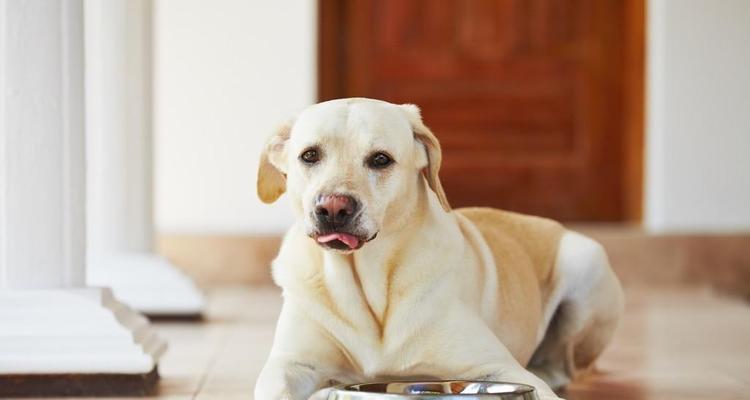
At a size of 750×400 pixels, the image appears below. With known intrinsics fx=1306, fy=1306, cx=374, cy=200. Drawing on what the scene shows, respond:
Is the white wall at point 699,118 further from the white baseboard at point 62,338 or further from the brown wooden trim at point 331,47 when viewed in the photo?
the white baseboard at point 62,338

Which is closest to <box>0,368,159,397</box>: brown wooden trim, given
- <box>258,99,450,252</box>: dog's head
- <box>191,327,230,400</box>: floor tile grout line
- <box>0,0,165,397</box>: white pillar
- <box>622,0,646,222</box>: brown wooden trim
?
<box>0,0,165,397</box>: white pillar

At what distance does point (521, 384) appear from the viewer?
2.30m

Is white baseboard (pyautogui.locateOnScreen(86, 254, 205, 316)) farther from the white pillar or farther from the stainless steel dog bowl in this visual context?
the stainless steel dog bowl

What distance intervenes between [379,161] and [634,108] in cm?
431

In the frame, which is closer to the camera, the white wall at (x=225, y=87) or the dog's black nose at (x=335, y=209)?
the dog's black nose at (x=335, y=209)

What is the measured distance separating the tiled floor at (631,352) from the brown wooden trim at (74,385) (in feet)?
0.26

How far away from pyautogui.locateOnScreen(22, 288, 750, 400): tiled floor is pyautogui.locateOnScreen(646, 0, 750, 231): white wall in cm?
77

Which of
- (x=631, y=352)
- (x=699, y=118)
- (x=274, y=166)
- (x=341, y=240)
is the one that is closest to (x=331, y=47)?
(x=699, y=118)

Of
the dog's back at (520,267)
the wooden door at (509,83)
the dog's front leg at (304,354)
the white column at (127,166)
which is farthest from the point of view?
the wooden door at (509,83)

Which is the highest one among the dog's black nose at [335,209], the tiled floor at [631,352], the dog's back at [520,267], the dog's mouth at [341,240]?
the dog's black nose at [335,209]

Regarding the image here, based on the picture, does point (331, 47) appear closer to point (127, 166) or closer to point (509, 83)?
point (509, 83)

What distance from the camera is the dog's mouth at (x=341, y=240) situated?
2295mm

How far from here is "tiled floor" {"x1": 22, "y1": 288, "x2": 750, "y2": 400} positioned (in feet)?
9.75

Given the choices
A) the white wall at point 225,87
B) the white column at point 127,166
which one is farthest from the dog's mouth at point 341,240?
the white wall at point 225,87
